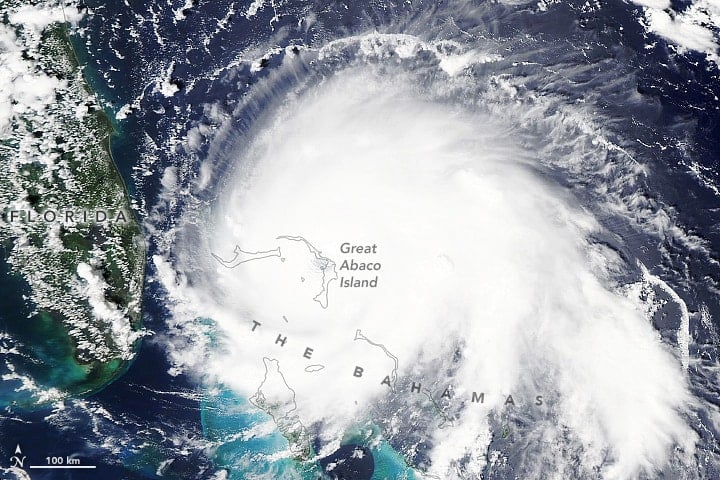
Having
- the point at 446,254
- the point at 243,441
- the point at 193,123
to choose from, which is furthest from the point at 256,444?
the point at 193,123

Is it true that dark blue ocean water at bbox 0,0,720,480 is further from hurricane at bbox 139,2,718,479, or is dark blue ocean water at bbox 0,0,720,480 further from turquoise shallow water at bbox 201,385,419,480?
hurricane at bbox 139,2,718,479

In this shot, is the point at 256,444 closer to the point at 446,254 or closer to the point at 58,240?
the point at 446,254

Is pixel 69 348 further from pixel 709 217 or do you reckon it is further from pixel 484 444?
pixel 709 217

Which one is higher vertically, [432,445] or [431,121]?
[431,121]

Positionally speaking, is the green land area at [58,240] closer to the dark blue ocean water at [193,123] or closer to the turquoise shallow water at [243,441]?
the dark blue ocean water at [193,123]

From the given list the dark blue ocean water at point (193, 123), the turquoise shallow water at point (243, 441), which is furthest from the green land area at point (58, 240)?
the turquoise shallow water at point (243, 441)

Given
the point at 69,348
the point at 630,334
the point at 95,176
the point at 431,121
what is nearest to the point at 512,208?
the point at 431,121

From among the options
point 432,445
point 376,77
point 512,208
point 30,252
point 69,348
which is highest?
point 376,77

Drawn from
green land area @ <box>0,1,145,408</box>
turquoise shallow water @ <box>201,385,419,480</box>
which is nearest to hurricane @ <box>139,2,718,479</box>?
turquoise shallow water @ <box>201,385,419,480</box>
